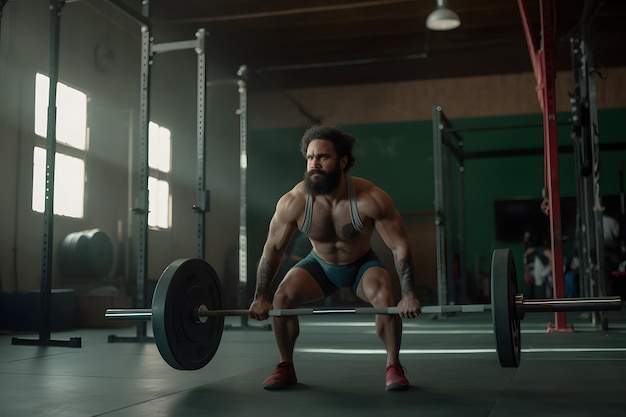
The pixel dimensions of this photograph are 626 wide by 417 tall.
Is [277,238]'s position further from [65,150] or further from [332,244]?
[65,150]

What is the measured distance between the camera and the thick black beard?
2.69m

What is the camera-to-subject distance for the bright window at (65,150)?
21.9 ft

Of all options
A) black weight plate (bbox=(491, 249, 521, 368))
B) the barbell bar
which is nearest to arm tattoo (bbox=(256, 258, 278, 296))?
the barbell bar

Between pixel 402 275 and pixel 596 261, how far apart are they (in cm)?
321

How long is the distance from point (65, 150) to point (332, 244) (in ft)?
16.3

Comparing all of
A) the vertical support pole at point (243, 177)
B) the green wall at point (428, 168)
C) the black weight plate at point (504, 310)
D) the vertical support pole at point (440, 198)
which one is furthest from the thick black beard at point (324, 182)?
the green wall at point (428, 168)

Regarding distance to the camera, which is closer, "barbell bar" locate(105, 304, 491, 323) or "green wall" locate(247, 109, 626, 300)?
"barbell bar" locate(105, 304, 491, 323)

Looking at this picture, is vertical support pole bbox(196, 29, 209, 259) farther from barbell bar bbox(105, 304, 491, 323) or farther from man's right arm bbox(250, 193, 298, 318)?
man's right arm bbox(250, 193, 298, 318)

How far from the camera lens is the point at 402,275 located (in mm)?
2666

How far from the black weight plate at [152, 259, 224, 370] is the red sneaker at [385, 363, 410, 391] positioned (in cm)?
76

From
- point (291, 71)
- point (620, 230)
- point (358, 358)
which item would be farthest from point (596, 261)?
point (291, 71)

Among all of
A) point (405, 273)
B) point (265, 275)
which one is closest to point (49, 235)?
point (265, 275)

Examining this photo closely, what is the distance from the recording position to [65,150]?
7.02m

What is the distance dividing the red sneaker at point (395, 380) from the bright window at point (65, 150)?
4.90 m
